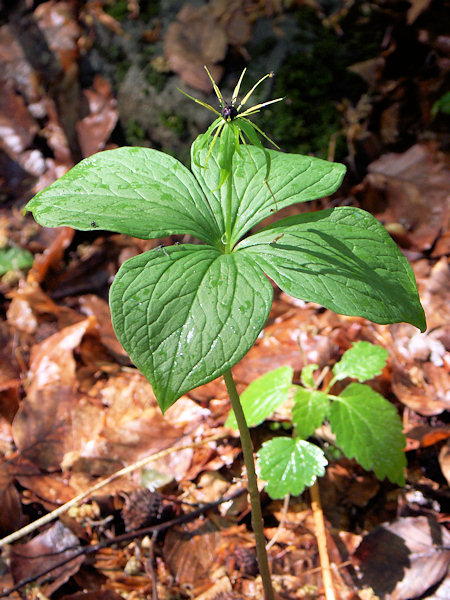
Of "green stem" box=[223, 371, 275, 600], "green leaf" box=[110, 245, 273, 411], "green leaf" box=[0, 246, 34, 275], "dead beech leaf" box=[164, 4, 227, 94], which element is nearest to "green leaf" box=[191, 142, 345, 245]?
"green leaf" box=[110, 245, 273, 411]

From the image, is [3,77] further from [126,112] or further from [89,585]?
[89,585]

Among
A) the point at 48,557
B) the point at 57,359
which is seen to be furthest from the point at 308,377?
the point at 57,359

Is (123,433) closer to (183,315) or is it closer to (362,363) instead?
(362,363)

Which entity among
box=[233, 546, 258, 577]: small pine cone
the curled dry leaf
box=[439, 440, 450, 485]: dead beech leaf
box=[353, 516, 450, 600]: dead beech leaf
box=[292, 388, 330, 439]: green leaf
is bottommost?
box=[353, 516, 450, 600]: dead beech leaf

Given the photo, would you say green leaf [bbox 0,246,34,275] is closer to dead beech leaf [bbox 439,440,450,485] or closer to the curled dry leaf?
the curled dry leaf

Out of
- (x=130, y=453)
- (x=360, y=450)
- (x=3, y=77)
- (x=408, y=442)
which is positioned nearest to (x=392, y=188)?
(x=408, y=442)
